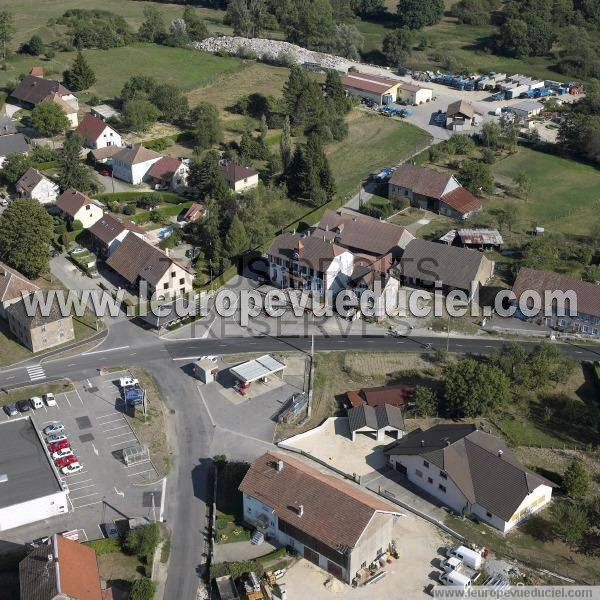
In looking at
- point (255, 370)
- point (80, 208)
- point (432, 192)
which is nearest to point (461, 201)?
point (432, 192)

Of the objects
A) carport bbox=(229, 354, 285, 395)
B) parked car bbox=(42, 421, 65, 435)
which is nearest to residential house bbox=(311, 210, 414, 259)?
carport bbox=(229, 354, 285, 395)

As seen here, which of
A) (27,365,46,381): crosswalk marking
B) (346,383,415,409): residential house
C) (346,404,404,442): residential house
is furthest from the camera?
(27,365,46,381): crosswalk marking

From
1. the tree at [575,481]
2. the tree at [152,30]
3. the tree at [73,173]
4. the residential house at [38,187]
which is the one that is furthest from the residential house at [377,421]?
the tree at [152,30]

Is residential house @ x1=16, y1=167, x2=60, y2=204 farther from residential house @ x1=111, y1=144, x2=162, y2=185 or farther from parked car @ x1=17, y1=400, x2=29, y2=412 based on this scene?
parked car @ x1=17, y1=400, x2=29, y2=412

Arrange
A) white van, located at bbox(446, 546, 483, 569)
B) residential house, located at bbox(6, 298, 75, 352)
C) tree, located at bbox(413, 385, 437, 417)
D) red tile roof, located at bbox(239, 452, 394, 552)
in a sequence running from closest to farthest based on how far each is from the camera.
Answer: red tile roof, located at bbox(239, 452, 394, 552) < white van, located at bbox(446, 546, 483, 569) < tree, located at bbox(413, 385, 437, 417) < residential house, located at bbox(6, 298, 75, 352)

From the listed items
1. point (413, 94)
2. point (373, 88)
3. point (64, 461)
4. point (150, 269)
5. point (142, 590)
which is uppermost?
point (373, 88)

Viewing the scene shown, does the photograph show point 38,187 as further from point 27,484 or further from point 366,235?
point 27,484

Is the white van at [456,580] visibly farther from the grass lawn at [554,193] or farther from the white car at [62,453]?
the grass lawn at [554,193]

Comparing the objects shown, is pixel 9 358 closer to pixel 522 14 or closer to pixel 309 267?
pixel 309 267
